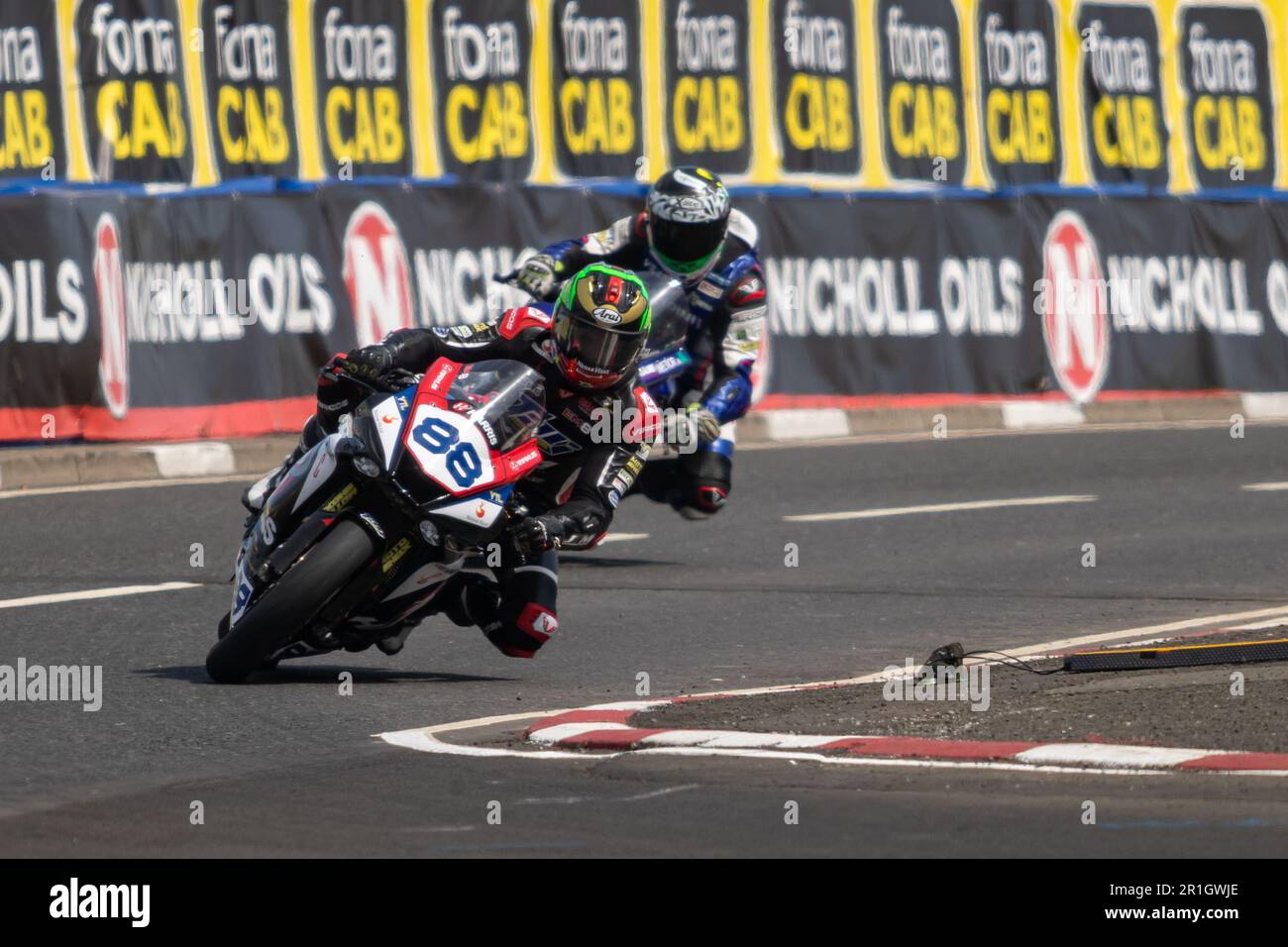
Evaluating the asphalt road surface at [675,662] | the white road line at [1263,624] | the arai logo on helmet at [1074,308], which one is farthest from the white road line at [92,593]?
the arai logo on helmet at [1074,308]

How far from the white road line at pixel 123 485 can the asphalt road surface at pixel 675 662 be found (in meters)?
0.22

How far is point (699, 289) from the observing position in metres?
13.6

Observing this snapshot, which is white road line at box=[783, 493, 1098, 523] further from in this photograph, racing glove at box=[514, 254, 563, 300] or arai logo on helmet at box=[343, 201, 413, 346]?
arai logo on helmet at box=[343, 201, 413, 346]

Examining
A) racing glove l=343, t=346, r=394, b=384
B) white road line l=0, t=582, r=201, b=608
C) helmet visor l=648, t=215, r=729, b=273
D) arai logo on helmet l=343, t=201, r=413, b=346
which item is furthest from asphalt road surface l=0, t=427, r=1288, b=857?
arai logo on helmet l=343, t=201, r=413, b=346

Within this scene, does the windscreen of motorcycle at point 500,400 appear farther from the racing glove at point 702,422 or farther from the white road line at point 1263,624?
the racing glove at point 702,422

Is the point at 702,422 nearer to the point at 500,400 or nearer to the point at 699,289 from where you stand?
the point at 699,289

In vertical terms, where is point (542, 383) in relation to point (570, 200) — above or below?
below

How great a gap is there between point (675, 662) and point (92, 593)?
9.56 feet

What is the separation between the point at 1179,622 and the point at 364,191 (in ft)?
27.2

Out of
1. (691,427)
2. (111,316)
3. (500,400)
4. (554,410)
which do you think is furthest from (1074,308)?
(500,400)
